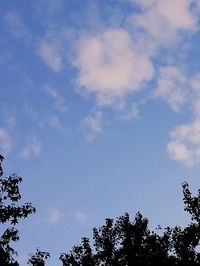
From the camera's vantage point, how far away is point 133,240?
151ft

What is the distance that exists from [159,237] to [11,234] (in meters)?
23.1

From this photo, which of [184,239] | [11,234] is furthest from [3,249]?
[184,239]

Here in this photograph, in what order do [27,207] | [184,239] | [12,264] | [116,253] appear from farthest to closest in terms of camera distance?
[116,253], [184,239], [27,207], [12,264]

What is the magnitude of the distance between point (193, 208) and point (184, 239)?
5164 mm

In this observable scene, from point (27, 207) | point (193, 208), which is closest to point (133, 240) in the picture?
point (193, 208)

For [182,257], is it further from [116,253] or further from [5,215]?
[5,215]

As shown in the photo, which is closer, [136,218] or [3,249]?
[3,249]

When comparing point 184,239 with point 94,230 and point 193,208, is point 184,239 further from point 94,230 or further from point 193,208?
point 94,230

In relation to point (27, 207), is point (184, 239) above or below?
above

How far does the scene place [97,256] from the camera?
1711 inches

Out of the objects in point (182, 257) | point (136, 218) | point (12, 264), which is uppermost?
point (136, 218)

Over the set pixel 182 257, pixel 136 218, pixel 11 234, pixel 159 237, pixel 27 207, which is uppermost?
pixel 136 218

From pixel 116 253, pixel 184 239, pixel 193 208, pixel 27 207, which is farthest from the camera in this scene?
pixel 116 253

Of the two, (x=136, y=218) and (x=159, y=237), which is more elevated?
(x=136, y=218)
